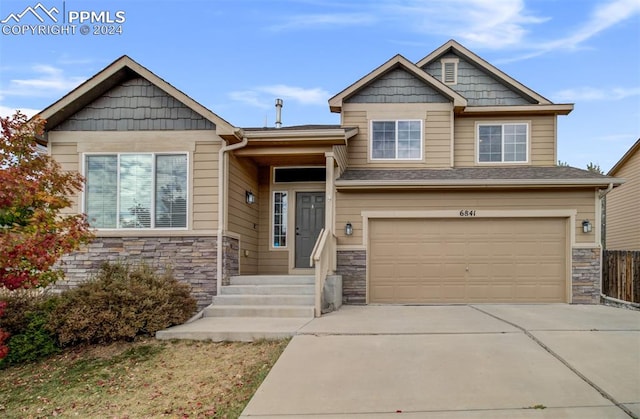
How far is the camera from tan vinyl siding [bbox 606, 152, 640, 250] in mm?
15047

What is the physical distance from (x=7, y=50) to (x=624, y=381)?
11.7 meters

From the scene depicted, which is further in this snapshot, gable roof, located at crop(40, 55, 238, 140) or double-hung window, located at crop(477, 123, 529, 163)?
double-hung window, located at crop(477, 123, 529, 163)

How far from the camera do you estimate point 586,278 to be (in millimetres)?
10102

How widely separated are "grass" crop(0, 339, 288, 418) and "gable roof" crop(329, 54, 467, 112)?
713 cm

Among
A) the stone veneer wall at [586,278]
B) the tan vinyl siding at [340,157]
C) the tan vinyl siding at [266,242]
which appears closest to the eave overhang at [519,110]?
the tan vinyl siding at [340,157]

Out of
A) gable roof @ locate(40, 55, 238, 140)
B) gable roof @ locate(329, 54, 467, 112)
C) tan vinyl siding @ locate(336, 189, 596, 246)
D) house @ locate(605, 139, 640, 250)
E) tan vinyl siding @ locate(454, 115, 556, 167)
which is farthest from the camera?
house @ locate(605, 139, 640, 250)

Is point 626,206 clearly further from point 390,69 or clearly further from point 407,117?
point 390,69

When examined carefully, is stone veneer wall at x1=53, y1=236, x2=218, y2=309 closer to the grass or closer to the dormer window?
the grass

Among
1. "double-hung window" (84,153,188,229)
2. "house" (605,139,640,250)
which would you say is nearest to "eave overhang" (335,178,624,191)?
"double-hung window" (84,153,188,229)

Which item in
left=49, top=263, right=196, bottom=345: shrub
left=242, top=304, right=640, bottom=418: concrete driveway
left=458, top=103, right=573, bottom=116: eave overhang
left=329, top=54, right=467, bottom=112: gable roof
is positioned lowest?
left=242, top=304, right=640, bottom=418: concrete driveway

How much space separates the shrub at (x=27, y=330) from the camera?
21.6ft

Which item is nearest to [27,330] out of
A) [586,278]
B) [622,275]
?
[586,278]

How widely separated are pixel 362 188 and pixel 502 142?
4.46 m

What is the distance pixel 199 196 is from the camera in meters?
8.81
